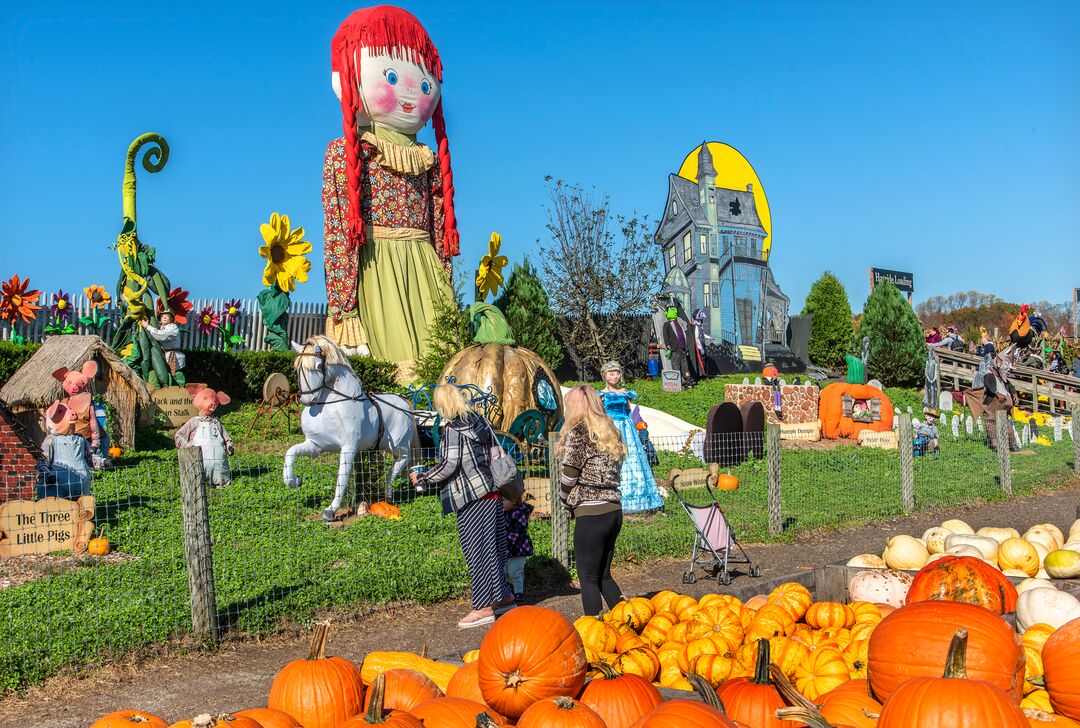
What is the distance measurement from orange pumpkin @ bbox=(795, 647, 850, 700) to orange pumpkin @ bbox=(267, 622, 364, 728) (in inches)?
67.5

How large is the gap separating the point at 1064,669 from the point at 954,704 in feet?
3.41

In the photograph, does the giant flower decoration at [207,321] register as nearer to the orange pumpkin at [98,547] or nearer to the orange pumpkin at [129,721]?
the orange pumpkin at [98,547]

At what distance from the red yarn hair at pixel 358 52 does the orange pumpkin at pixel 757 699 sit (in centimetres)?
1764

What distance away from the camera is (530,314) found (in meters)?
29.0

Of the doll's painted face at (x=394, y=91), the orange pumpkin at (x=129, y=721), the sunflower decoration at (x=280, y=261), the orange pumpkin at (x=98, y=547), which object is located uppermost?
the doll's painted face at (x=394, y=91)

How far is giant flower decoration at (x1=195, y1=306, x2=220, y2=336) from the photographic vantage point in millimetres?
20922

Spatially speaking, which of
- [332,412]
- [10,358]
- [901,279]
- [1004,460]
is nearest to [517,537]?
[332,412]

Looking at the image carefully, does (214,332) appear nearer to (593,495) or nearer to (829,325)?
(593,495)

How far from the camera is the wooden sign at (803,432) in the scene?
19.4m

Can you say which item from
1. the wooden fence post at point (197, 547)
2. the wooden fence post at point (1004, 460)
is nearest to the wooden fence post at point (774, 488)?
the wooden fence post at point (1004, 460)

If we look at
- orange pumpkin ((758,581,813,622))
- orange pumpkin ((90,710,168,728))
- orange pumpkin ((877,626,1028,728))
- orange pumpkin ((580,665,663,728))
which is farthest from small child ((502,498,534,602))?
orange pumpkin ((877,626,1028,728))

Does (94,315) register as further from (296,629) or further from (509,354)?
(296,629)

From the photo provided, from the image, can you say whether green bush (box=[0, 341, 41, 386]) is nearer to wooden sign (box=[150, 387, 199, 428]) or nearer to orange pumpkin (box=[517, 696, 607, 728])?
wooden sign (box=[150, 387, 199, 428])

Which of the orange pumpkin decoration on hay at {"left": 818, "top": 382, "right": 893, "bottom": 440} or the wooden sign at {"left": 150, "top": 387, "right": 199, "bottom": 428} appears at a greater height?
the wooden sign at {"left": 150, "top": 387, "right": 199, "bottom": 428}
